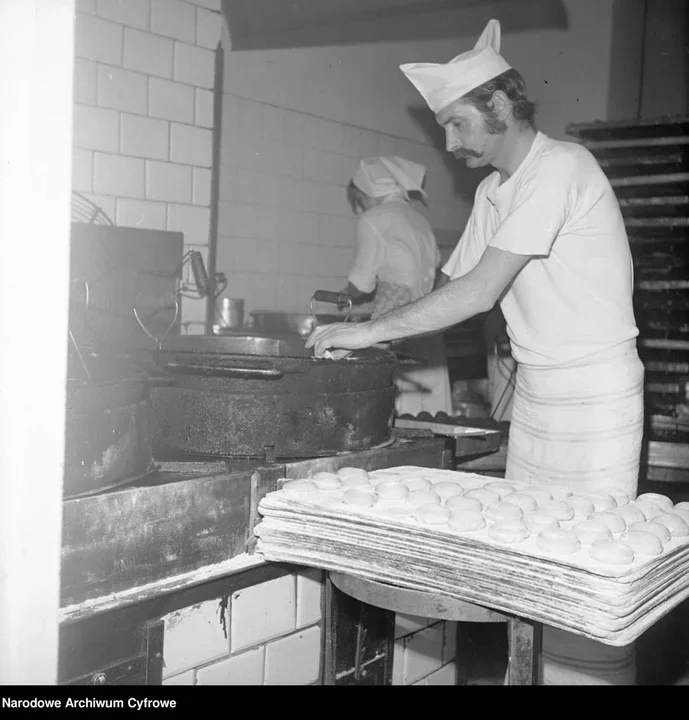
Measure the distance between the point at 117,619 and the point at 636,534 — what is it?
905mm

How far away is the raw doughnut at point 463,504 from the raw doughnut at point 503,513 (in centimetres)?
2

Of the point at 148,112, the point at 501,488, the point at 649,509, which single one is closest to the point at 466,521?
the point at 501,488

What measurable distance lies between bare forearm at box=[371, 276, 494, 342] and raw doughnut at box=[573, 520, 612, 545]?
0.67 m

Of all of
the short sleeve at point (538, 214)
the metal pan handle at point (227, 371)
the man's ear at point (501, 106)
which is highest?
the man's ear at point (501, 106)

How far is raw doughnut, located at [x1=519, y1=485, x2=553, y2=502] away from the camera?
67.8 inches

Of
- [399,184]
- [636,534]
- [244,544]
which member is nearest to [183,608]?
[244,544]

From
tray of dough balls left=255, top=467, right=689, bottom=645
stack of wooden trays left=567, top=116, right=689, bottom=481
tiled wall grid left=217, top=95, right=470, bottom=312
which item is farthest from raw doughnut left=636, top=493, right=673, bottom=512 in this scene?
tiled wall grid left=217, top=95, right=470, bottom=312

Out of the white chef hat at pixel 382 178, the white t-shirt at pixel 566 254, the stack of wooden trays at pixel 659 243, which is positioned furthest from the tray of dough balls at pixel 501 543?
the white chef hat at pixel 382 178

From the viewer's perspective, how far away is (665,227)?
3.71 meters

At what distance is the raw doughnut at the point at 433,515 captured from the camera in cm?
149

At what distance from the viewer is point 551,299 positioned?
2.20m

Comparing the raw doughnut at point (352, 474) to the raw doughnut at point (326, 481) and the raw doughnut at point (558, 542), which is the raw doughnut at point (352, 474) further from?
the raw doughnut at point (558, 542)

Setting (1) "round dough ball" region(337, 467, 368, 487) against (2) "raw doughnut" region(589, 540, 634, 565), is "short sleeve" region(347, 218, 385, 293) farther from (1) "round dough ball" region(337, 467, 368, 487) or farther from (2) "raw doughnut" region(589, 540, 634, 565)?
(2) "raw doughnut" region(589, 540, 634, 565)
